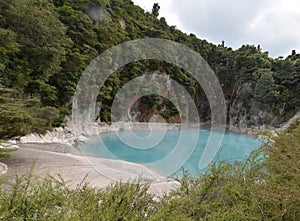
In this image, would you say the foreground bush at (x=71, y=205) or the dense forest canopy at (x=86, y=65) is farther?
the dense forest canopy at (x=86, y=65)

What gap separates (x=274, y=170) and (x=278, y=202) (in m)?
1.06

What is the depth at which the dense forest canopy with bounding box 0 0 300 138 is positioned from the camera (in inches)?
386

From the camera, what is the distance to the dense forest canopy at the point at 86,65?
9.80m

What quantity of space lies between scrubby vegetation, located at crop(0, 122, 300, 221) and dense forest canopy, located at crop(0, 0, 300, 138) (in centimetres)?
391

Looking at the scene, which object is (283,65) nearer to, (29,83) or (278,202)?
(29,83)

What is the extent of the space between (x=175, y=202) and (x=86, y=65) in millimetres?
17170

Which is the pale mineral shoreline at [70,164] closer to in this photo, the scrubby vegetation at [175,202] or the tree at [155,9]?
the scrubby vegetation at [175,202]

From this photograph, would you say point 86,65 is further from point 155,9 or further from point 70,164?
point 155,9

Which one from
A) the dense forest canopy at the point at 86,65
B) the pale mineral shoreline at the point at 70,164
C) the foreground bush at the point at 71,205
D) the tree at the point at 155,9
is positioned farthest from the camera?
the tree at the point at 155,9

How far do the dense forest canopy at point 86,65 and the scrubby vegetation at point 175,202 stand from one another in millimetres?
3914

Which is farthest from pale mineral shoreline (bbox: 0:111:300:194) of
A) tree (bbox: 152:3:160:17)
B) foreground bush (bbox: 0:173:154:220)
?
tree (bbox: 152:3:160:17)

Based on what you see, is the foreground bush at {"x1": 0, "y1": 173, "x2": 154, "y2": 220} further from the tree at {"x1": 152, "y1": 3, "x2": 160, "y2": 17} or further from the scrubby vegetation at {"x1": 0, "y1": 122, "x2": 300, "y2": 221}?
the tree at {"x1": 152, "y1": 3, "x2": 160, "y2": 17}

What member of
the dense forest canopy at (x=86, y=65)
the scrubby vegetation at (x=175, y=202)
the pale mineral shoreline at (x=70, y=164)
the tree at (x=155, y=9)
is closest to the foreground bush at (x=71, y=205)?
the scrubby vegetation at (x=175, y=202)

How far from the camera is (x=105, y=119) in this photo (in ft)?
67.2
